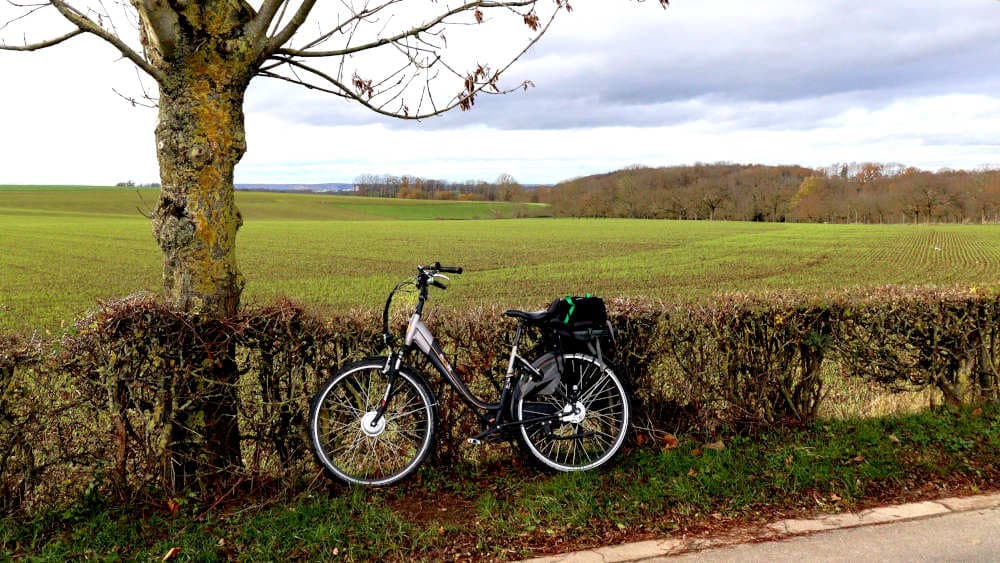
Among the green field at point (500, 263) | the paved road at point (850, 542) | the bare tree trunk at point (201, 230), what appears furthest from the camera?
the green field at point (500, 263)

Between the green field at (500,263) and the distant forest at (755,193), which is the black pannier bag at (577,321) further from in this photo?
the distant forest at (755,193)

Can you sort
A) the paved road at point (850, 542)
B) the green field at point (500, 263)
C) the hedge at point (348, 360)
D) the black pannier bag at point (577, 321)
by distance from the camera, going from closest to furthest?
the paved road at point (850, 542)
the hedge at point (348, 360)
the black pannier bag at point (577, 321)
the green field at point (500, 263)

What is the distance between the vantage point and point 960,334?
6000mm

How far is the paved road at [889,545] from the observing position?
3.82m

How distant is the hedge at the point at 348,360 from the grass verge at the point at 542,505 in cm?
23

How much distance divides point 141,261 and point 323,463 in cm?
3660

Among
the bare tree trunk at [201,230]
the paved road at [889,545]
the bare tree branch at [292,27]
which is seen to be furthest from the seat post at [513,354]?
the bare tree branch at [292,27]

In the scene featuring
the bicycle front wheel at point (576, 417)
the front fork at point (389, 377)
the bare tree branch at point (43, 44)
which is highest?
the bare tree branch at point (43, 44)

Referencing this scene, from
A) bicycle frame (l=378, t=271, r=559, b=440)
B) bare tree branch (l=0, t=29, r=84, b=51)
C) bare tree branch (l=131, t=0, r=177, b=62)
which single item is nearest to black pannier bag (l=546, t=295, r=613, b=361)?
bicycle frame (l=378, t=271, r=559, b=440)

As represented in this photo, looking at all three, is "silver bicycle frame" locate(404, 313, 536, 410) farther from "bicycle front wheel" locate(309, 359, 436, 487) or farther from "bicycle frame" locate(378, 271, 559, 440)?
"bicycle front wheel" locate(309, 359, 436, 487)

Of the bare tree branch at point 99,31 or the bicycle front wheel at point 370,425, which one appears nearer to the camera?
the bare tree branch at point 99,31

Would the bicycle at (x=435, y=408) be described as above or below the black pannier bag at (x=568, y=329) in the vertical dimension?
below

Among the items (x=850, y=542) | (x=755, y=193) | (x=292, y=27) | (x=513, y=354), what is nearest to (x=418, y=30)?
(x=292, y=27)

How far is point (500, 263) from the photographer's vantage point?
37.4 meters
